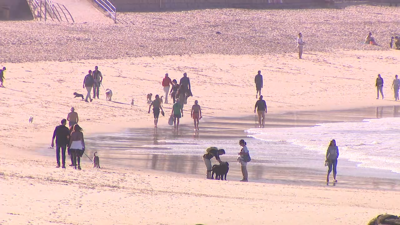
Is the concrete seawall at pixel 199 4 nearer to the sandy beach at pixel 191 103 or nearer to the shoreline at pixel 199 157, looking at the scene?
the sandy beach at pixel 191 103

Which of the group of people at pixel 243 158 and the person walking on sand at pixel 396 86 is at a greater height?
the person walking on sand at pixel 396 86

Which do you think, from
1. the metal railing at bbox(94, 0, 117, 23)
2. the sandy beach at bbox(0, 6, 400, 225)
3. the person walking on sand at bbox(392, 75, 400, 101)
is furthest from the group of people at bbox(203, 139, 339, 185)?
the metal railing at bbox(94, 0, 117, 23)

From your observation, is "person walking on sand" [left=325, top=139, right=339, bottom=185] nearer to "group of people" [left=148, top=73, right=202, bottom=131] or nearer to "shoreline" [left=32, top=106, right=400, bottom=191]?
"shoreline" [left=32, top=106, right=400, bottom=191]

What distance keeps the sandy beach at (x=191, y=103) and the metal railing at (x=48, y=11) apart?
5.94 ft

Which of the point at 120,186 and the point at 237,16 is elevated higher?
the point at 237,16

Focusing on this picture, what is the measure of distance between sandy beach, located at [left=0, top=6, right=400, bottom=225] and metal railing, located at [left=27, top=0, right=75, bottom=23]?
181 cm

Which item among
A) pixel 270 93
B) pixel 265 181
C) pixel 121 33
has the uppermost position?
pixel 121 33

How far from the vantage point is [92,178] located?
13641mm

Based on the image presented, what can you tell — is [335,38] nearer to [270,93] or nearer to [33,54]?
[270,93]

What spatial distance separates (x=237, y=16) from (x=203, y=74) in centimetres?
1337

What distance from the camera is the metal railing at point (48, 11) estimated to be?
40094 millimetres

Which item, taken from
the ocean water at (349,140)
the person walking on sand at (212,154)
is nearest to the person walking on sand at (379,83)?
the ocean water at (349,140)

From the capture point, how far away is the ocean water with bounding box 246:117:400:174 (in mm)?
18516

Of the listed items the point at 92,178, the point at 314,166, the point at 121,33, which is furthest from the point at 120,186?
the point at 121,33
